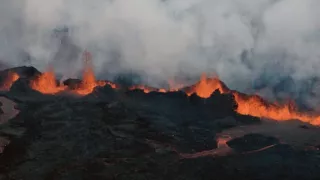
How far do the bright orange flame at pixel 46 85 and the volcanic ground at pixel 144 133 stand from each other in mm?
249

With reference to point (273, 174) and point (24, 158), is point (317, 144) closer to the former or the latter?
point (273, 174)

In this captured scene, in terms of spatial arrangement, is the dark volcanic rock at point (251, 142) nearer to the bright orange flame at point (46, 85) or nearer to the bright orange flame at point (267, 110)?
the bright orange flame at point (267, 110)

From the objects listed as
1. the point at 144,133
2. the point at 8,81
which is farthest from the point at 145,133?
the point at 8,81

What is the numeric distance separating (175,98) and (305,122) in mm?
32845

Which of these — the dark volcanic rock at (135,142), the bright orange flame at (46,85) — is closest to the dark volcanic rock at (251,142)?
the dark volcanic rock at (135,142)

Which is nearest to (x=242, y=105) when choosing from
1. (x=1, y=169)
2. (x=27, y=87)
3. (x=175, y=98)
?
(x=175, y=98)

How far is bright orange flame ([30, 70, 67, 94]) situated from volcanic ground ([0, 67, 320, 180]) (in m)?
0.25

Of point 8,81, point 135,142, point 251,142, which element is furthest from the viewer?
point 8,81

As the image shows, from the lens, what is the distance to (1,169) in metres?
86.4

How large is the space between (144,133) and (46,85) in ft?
101

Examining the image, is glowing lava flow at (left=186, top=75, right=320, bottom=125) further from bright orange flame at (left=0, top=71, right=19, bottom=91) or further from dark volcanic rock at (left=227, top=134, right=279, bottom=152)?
bright orange flame at (left=0, top=71, right=19, bottom=91)

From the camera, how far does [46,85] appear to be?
12862 centimetres

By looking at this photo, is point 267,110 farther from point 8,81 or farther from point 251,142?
point 8,81

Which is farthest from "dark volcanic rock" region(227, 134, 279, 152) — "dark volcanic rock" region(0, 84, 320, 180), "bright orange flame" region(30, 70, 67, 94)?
"bright orange flame" region(30, 70, 67, 94)
